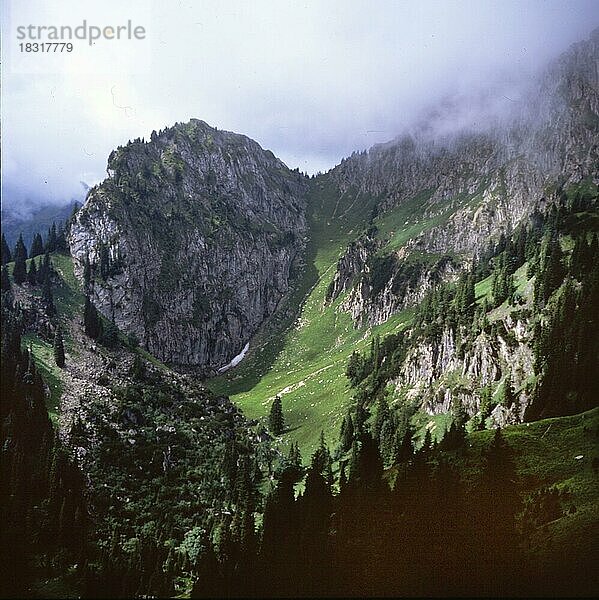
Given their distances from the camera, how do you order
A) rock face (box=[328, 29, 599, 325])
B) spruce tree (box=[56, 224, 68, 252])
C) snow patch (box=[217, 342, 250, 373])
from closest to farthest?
spruce tree (box=[56, 224, 68, 252])
rock face (box=[328, 29, 599, 325])
snow patch (box=[217, 342, 250, 373])

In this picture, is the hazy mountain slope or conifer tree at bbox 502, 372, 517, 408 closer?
conifer tree at bbox 502, 372, 517, 408

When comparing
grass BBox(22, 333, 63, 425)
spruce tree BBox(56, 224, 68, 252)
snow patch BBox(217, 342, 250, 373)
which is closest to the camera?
grass BBox(22, 333, 63, 425)

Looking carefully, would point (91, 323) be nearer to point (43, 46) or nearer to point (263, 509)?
point (263, 509)

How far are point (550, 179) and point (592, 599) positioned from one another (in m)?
157

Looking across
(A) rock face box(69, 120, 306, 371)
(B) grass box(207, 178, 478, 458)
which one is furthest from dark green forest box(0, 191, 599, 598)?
(A) rock face box(69, 120, 306, 371)

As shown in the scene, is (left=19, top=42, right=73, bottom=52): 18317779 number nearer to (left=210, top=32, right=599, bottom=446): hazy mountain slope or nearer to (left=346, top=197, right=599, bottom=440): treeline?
(left=346, top=197, right=599, bottom=440): treeline

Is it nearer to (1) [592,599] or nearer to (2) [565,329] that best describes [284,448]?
(2) [565,329]

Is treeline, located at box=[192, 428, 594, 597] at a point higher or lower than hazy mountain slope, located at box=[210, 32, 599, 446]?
lower

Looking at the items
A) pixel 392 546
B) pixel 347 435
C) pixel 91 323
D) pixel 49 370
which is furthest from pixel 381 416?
pixel 392 546

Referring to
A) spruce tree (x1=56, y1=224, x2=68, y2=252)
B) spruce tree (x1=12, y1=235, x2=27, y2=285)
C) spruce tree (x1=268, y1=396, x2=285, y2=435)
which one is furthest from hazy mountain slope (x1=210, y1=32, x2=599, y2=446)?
spruce tree (x1=12, y1=235, x2=27, y2=285)

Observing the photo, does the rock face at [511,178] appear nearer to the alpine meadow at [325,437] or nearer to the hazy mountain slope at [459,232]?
the hazy mountain slope at [459,232]

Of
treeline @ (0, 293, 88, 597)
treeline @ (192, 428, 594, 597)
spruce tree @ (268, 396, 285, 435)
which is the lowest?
treeline @ (192, 428, 594, 597)

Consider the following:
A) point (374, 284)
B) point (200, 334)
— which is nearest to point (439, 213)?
point (374, 284)

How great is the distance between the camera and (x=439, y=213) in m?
196
